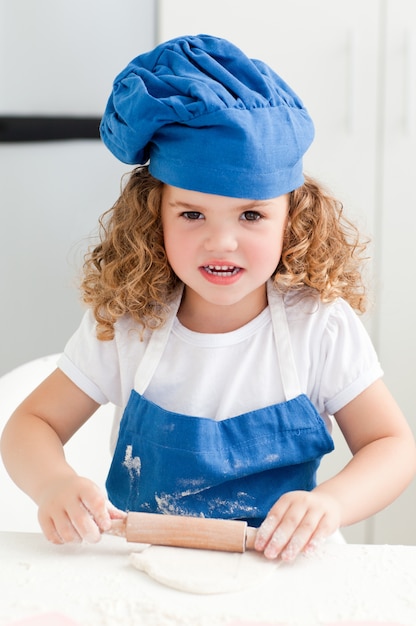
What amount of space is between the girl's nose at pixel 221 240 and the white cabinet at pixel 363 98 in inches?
39.1

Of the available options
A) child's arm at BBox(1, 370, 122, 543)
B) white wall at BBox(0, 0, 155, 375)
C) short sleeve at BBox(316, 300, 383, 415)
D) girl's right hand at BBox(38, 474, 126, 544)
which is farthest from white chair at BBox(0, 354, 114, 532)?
white wall at BBox(0, 0, 155, 375)

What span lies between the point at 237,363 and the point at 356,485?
9.3 inches

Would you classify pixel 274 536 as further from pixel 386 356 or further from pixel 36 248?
pixel 36 248

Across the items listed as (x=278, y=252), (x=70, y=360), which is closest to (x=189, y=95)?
(x=278, y=252)

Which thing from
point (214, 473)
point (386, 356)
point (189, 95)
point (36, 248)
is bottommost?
point (386, 356)

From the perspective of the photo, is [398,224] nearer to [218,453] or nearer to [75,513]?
[218,453]

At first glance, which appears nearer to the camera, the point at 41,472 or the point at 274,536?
the point at 274,536

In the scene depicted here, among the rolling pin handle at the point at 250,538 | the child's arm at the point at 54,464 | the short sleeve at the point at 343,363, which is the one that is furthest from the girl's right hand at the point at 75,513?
the short sleeve at the point at 343,363

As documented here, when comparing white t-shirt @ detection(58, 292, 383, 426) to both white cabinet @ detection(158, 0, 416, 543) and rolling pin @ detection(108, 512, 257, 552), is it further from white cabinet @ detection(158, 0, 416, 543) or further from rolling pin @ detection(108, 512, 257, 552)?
white cabinet @ detection(158, 0, 416, 543)

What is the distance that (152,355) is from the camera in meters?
1.09

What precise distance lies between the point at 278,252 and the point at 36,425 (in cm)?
36

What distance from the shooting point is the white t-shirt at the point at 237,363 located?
106 centimetres

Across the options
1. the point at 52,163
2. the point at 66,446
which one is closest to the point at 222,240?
the point at 66,446

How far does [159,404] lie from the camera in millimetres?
1093
